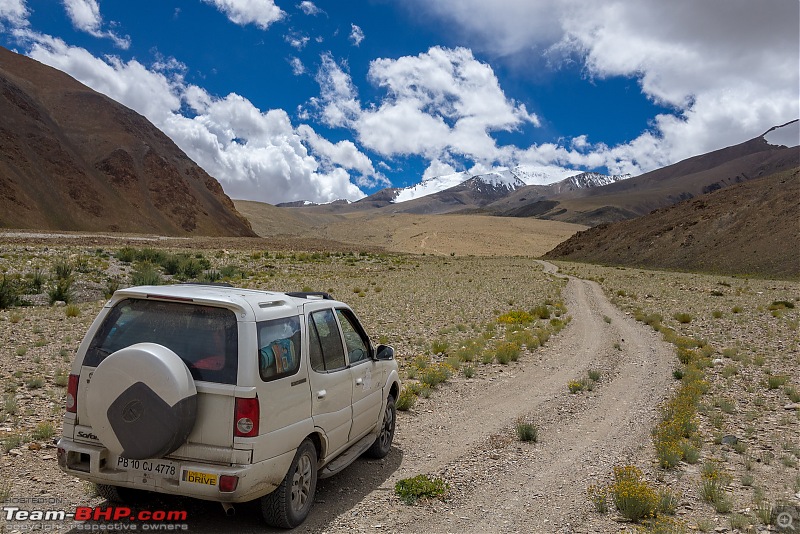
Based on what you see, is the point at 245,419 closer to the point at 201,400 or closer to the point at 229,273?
the point at 201,400

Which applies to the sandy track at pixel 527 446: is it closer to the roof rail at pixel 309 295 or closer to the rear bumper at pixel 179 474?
the rear bumper at pixel 179 474

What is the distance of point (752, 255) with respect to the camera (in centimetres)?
6656

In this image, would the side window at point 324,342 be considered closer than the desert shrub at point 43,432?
Yes

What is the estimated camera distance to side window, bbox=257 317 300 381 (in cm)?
526

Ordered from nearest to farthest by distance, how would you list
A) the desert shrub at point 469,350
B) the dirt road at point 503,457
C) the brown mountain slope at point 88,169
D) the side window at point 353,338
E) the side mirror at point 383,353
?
the dirt road at point 503,457, the side window at point 353,338, the side mirror at point 383,353, the desert shrub at point 469,350, the brown mountain slope at point 88,169

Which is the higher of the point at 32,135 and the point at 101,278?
Result: the point at 32,135

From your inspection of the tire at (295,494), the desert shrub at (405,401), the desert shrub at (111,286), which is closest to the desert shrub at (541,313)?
the desert shrub at (405,401)

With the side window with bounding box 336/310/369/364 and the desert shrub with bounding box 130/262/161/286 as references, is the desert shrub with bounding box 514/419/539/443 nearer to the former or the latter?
the side window with bounding box 336/310/369/364

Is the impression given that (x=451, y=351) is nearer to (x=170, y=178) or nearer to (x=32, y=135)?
(x=32, y=135)

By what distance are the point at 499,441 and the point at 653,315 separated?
62.3 feet

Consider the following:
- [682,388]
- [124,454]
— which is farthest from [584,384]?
[124,454]

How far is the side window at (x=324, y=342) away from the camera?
6.13 meters

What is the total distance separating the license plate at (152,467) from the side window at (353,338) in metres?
2.43

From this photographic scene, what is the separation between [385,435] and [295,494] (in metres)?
2.58
